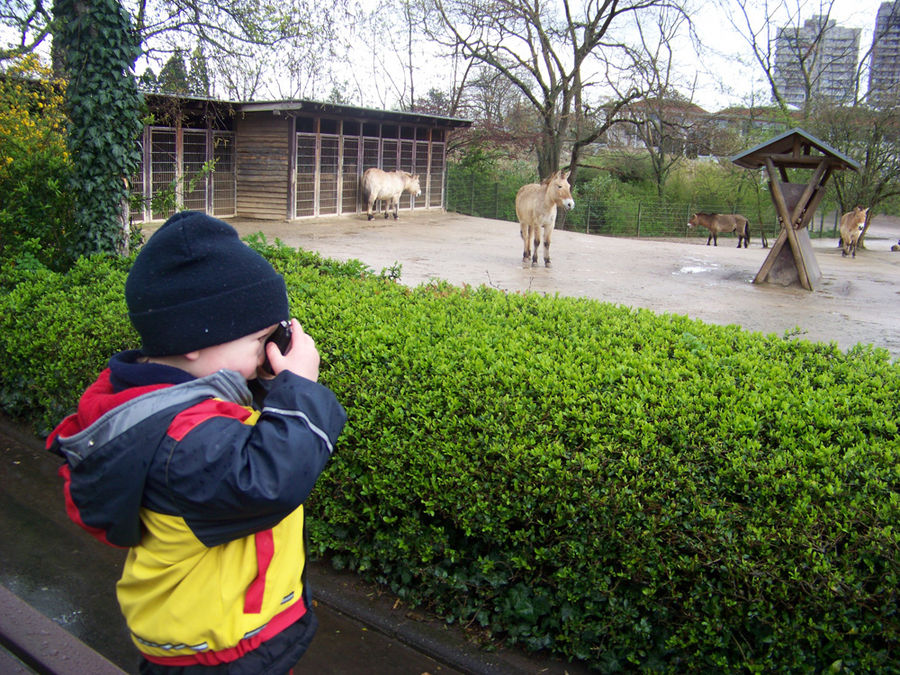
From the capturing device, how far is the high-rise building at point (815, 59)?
3417 cm

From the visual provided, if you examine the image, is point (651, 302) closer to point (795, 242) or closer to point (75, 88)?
point (795, 242)

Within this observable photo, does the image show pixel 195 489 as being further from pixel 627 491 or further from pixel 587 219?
pixel 587 219

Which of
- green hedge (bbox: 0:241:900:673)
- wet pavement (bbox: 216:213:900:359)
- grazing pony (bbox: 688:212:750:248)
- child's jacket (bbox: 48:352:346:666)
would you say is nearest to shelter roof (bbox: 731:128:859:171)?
wet pavement (bbox: 216:213:900:359)

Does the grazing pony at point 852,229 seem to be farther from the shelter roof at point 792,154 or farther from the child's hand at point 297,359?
the child's hand at point 297,359

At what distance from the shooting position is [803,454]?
8.68 ft

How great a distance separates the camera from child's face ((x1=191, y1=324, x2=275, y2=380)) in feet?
5.74

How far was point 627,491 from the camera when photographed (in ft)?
8.89

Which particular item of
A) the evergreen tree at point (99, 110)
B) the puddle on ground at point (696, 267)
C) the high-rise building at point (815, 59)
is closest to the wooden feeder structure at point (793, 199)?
the puddle on ground at point (696, 267)

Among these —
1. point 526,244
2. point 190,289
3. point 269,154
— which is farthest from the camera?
point 269,154

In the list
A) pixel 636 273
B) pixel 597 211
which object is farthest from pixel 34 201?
pixel 597 211

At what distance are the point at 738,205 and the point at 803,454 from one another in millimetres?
40094

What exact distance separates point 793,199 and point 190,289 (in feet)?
43.4

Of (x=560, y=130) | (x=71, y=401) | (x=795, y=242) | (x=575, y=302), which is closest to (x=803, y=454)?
(x=575, y=302)

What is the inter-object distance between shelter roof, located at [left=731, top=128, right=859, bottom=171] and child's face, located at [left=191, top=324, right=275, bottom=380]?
12.5 m
